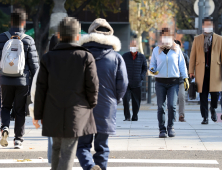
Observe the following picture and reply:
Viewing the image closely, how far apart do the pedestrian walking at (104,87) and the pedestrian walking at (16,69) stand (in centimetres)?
174

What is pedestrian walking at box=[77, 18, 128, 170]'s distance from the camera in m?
4.51

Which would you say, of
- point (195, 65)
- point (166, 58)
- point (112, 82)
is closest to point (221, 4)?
point (195, 65)

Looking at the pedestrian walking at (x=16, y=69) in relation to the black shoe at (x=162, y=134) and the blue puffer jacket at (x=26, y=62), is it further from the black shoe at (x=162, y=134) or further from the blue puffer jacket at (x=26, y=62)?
the black shoe at (x=162, y=134)

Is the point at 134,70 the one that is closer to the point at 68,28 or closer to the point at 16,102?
the point at 16,102

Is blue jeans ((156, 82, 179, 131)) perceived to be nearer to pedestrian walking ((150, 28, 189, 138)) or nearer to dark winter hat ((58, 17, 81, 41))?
pedestrian walking ((150, 28, 189, 138))

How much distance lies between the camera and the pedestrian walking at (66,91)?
392cm

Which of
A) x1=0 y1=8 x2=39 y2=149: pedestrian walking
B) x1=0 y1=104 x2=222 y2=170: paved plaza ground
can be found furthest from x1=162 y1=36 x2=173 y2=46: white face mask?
x1=0 y1=8 x2=39 y2=149: pedestrian walking

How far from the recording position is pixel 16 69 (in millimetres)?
6016

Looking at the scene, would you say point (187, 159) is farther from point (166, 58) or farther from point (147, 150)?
point (166, 58)

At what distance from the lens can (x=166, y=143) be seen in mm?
6852

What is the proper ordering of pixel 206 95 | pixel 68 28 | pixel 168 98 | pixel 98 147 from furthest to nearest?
pixel 206 95 < pixel 168 98 < pixel 98 147 < pixel 68 28

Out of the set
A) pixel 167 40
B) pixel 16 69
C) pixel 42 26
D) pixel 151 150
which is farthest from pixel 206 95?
pixel 42 26

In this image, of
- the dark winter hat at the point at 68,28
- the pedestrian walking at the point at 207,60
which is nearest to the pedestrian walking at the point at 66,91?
the dark winter hat at the point at 68,28

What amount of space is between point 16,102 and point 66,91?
2.54 m
